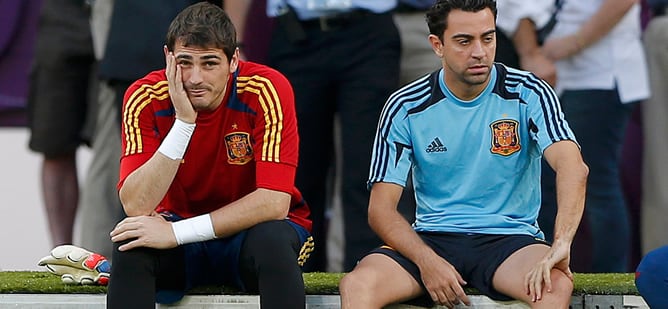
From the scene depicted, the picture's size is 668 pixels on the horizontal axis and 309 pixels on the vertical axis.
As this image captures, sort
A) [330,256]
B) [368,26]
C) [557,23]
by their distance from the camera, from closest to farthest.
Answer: [368,26], [557,23], [330,256]

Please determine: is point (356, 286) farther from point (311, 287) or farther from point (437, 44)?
point (437, 44)

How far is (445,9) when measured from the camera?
4.86 meters

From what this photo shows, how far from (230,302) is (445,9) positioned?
1235 mm

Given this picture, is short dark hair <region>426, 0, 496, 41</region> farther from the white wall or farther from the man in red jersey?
the white wall

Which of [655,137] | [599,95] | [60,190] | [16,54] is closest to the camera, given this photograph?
[599,95]

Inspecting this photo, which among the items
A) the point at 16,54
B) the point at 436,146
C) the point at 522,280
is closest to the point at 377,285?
the point at 522,280

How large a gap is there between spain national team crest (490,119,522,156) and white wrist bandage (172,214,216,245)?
3.25 feet

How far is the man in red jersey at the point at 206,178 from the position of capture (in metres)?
4.48

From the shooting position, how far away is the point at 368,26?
19.4ft

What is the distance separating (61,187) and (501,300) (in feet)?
9.52

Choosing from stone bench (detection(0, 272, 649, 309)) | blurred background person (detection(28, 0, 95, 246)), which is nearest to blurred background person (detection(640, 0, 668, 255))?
stone bench (detection(0, 272, 649, 309))

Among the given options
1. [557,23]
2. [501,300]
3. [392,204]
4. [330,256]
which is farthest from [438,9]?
[330,256]

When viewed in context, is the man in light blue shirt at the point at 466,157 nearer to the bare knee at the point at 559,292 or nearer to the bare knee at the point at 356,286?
the bare knee at the point at 356,286

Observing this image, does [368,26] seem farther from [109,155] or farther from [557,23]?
[109,155]
